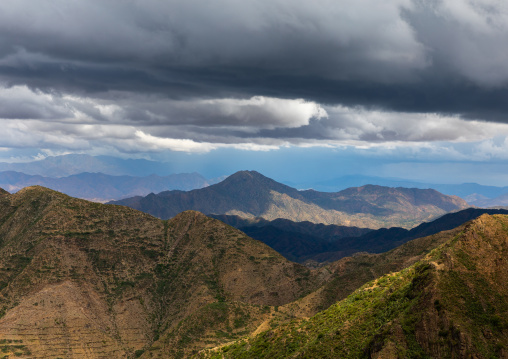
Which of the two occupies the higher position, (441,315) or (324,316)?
(441,315)

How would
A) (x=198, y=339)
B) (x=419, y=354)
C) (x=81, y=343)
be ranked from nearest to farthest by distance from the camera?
(x=419, y=354)
(x=198, y=339)
(x=81, y=343)

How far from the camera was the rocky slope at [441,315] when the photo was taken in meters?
56.1

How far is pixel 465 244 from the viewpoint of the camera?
225 feet

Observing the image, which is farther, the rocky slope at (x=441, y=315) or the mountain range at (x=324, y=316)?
the mountain range at (x=324, y=316)

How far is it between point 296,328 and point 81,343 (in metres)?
121

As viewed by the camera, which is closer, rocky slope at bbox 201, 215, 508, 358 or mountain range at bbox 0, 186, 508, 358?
rocky slope at bbox 201, 215, 508, 358

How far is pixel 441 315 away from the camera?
58.1 meters

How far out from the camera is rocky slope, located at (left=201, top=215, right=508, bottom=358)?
184ft

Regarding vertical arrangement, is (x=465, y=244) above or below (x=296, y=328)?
above

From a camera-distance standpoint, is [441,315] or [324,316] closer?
[441,315]

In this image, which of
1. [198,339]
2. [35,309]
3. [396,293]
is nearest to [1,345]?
[35,309]

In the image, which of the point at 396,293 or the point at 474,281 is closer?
the point at 474,281

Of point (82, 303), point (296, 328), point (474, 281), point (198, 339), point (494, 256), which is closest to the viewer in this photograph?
point (474, 281)

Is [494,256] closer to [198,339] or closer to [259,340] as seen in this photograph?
[259,340]
